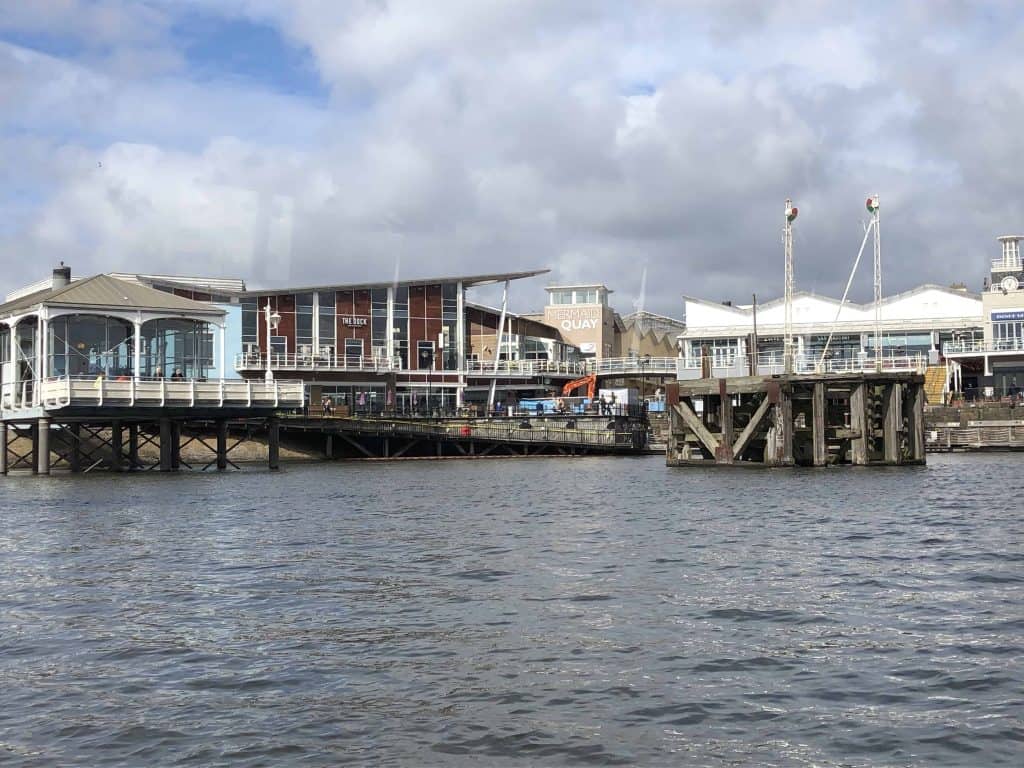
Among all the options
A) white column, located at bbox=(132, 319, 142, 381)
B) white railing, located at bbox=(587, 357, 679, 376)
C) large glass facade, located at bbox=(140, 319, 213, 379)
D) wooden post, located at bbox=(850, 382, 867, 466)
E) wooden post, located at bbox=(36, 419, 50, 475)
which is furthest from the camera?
white railing, located at bbox=(587, 357, 679, 376)

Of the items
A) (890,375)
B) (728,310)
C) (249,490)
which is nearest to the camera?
(249,490)

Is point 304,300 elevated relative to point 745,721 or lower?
elevated

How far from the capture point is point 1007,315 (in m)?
92.5

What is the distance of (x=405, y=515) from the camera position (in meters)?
33.2

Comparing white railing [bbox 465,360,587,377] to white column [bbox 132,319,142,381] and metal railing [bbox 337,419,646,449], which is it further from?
white column [bbox 132,319,142,381]

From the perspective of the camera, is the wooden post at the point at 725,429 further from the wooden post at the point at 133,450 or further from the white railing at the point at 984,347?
the white railing at the point at 984,347

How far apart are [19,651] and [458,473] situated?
4327 centimetres

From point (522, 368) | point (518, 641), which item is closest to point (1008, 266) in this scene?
point (522, 368)

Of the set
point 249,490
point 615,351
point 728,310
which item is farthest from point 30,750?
point 615,351

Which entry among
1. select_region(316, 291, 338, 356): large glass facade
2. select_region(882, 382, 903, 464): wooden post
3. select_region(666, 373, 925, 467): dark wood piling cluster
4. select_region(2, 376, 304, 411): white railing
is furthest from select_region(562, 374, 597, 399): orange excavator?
select_region(882, 382, 903, 464): wooden post

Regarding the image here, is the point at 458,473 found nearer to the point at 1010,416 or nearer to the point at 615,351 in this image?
the point at 1010,416

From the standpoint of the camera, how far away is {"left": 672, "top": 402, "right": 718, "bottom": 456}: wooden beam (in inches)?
2254

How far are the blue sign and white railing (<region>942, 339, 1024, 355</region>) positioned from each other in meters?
1.86

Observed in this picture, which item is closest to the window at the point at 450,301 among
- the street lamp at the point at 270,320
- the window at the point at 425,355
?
the window at the point at 425,355
